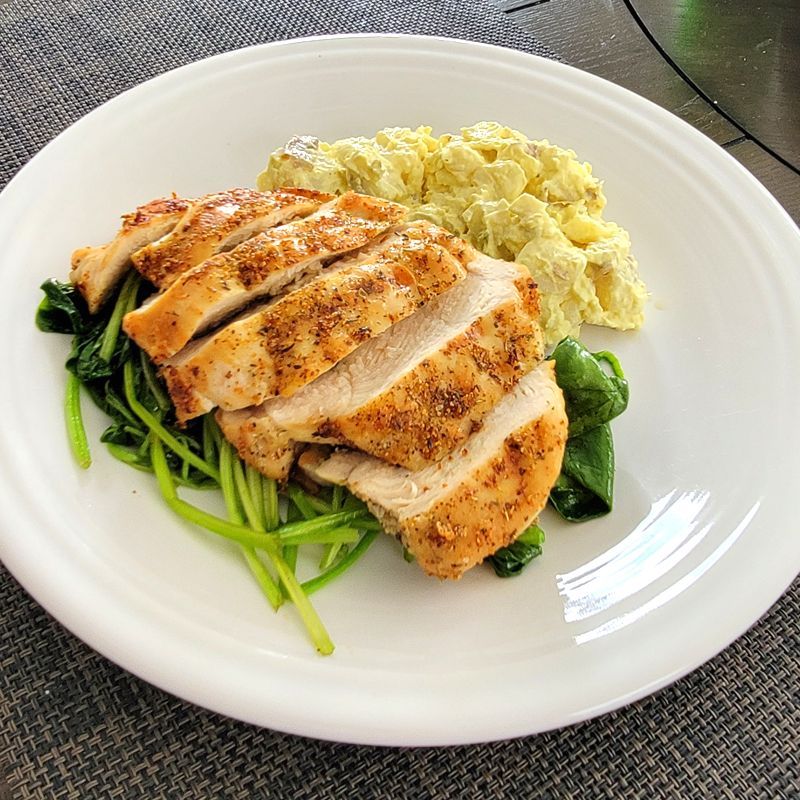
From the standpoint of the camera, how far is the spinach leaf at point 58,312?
2.55m

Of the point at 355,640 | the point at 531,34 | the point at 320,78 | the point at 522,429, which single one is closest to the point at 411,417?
the point at 522,429

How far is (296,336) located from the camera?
230 centimetres

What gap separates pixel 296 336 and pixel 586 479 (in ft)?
3.10

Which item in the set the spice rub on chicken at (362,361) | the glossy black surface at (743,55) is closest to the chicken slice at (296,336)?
the spice rub on chicken at (362,361)

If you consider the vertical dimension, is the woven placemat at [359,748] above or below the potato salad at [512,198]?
below

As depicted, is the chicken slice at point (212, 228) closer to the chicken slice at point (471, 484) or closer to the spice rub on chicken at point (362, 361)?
the spice rub on chicken at point (362, 361)

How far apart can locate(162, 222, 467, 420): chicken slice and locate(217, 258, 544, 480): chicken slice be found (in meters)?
0.09

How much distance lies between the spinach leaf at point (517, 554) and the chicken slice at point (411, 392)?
31 cm

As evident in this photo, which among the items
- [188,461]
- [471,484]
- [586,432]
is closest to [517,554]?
[471,484]

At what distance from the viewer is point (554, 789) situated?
2.07 m

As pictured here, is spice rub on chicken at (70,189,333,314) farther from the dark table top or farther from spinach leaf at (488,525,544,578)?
the dark table top

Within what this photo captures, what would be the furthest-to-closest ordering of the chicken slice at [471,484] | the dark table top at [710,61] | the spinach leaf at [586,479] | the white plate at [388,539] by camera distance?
1. the dark table top at [710,61]
2. the spinach leaf at [586,479]
3. the chicken slice at [471,484]
4. the white plate at [388,539]

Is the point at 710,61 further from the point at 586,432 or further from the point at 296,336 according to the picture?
the point at 296,336

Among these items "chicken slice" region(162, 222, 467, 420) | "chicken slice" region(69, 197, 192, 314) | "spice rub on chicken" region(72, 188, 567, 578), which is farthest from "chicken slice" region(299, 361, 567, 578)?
"chicken slice" region(69, 197, 192, 314)
